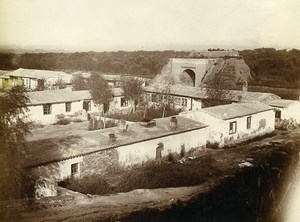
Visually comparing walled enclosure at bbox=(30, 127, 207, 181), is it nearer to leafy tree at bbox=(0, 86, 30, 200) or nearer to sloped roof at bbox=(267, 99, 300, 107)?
leafy tree at bbox=(0, 86, 30, 200)

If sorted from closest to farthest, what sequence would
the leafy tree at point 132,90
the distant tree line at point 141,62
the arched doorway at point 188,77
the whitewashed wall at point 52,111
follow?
the distant tree line at point 141,62
the whitewashed wall at point 52,111
the leafy tree at point 132,90
the arched doorway at point 188,77

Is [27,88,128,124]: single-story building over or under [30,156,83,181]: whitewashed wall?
over

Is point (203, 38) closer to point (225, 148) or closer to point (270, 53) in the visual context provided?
point (270, 53)

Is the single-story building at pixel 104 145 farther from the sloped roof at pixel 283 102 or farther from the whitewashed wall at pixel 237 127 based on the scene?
the sloped roof at pixel 283 102

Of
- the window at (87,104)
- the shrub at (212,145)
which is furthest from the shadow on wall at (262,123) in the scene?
the window at (87,104)

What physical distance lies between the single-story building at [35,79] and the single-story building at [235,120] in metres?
1.79

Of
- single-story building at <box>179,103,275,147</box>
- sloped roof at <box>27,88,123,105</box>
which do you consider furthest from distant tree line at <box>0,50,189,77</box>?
single-story building at <box>179,103,275,147</box>

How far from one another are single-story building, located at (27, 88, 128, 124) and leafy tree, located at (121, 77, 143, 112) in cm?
7

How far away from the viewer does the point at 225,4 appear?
317 centimetres

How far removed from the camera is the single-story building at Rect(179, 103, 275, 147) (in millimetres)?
4539

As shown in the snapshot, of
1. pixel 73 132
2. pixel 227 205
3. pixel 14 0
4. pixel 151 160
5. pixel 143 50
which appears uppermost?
pixel 14 0

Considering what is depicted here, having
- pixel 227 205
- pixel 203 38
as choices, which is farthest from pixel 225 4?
pixel 227 205

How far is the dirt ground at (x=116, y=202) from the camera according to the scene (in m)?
2.86

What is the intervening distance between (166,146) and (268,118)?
1.54 m
